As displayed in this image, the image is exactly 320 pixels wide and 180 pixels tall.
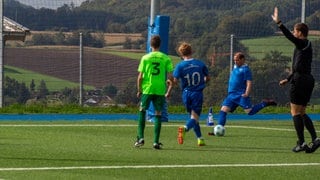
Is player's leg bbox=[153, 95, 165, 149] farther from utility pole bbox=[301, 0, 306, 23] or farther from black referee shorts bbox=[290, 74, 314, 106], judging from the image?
utility pole bbox=[301, 0, 306, 23]

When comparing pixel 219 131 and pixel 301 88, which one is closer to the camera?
pixel 301 88

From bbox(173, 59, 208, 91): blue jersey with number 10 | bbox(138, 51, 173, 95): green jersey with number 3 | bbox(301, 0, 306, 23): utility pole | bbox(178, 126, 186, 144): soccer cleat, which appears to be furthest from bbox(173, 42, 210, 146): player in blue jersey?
bbox(301, 0, 306, 23): utility pole

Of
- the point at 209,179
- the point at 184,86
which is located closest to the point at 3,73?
the point at 184,86

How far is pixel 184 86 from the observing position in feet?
50.5

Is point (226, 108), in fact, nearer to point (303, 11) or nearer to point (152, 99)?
point (152, 99)

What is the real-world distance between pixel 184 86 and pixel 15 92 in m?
10.3

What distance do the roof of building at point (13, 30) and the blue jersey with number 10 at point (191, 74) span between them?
10343 mm

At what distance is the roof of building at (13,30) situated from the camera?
82.0ft

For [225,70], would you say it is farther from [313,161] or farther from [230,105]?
[313,161]

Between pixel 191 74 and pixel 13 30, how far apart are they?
11123 millimetres

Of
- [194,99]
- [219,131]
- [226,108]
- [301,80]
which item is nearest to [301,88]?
[301,80]

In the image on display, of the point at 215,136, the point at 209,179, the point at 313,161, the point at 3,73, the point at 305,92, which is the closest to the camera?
the point at 209,179

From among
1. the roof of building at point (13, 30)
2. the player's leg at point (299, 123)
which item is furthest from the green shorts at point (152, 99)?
the roof of building at point (13, 30)

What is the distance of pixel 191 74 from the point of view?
15281 millimetres
